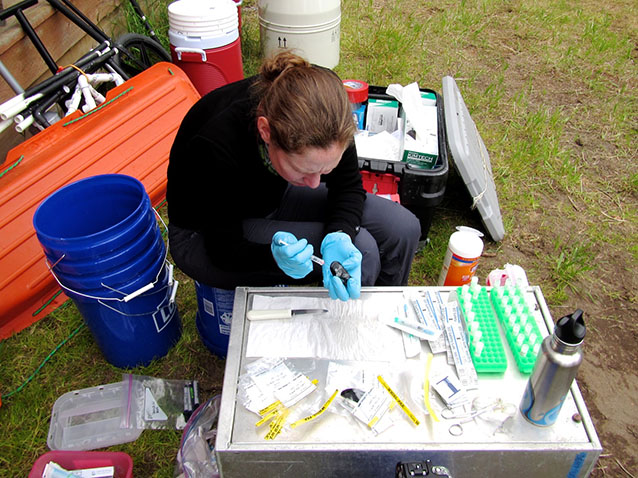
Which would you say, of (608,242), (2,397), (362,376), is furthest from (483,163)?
(2,397)

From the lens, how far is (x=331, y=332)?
1202 millimetres

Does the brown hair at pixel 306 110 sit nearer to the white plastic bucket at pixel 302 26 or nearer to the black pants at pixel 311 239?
the black pants at pixel 311 239

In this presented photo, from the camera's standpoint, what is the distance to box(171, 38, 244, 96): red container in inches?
104

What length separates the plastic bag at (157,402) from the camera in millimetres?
1555

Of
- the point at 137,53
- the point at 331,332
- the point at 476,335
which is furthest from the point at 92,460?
the point at 137,53

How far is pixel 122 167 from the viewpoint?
7.21ft

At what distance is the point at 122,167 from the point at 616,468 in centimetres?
223

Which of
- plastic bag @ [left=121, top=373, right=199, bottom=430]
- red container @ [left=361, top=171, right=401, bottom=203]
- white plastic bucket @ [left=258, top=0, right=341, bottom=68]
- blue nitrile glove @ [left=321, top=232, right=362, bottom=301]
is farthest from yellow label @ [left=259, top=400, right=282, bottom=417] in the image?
white plastic bucket @ [left=258, top=0, right=341, bottom=68]

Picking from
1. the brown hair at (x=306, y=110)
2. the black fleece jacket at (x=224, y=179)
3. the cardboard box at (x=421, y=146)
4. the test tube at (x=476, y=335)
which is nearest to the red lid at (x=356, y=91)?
the cardboard box at (x=421, y=146)

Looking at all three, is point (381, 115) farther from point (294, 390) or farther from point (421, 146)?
point (294, 390)

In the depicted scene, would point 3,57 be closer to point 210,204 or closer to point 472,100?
point 210,204

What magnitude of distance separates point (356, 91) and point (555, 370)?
5.52 feet

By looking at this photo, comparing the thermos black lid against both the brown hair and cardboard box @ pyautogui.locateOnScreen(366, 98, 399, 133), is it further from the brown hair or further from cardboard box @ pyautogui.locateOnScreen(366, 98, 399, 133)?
cardboard box @ pyautogui.locateOnScreen(366, 98, 399, 133)

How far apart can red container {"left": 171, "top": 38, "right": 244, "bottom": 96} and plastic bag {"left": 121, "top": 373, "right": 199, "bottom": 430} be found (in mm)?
1774
